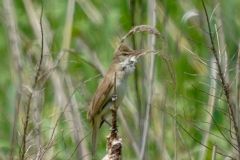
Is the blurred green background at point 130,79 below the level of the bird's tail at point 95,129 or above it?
above

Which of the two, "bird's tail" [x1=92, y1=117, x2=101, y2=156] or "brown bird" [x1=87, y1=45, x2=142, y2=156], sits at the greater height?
"brown bird" [x1=87, y1=45, x2=142, y2=156]

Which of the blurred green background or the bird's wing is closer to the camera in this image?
the blurred green background

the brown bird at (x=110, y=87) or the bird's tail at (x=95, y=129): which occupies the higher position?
the brown bird at (x=110, y=87)

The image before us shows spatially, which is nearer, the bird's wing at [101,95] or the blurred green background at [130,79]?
the blurred green background at [130,79]

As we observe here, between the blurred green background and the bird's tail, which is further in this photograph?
the bird's tail

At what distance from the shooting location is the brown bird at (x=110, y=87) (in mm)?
3783

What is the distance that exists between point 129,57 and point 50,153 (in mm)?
709

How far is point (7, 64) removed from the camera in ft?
16.8

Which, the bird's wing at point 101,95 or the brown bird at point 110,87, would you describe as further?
the bird's wing at point 101,95

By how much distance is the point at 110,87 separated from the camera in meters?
4.01

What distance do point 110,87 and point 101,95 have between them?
7 centimetres

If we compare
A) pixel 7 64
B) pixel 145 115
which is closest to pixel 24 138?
pixel 145 115

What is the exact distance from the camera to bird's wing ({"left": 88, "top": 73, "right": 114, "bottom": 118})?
3961mm

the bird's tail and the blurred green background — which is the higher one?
the blurred green background
